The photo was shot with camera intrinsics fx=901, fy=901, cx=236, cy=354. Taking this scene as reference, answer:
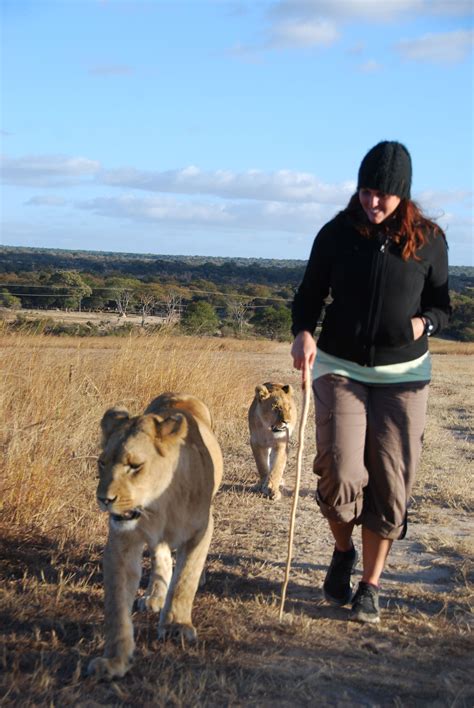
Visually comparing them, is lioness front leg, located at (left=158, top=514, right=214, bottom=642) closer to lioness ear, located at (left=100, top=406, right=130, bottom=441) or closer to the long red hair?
lioness ear, located at (left=100, top=406, right=130, bottom=441)

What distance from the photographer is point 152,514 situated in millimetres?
4102

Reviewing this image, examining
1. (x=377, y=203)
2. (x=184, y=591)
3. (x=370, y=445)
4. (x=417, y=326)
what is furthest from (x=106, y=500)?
(x=377, y=203)

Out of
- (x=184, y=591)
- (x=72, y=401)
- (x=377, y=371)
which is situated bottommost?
(x=184, y=591)

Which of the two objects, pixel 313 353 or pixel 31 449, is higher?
pixel 313 353

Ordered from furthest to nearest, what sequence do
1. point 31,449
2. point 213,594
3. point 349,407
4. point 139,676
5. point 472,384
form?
1. point 472,384
2. point 31,449
3. point 213,594
4. point 349,407
5. point 139,676

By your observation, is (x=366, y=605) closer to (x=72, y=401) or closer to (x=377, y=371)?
(x=377, y=371)

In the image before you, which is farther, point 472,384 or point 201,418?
point 472,384

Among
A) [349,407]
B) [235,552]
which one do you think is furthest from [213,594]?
[349,407]

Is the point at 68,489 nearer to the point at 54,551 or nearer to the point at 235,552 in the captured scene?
the point at 54,551

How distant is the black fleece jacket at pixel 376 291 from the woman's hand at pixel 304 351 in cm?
12

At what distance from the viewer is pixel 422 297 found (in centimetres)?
456

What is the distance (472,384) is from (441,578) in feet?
37.8

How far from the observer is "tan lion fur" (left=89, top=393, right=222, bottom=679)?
3.85 m

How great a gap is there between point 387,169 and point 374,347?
0.85 metres
